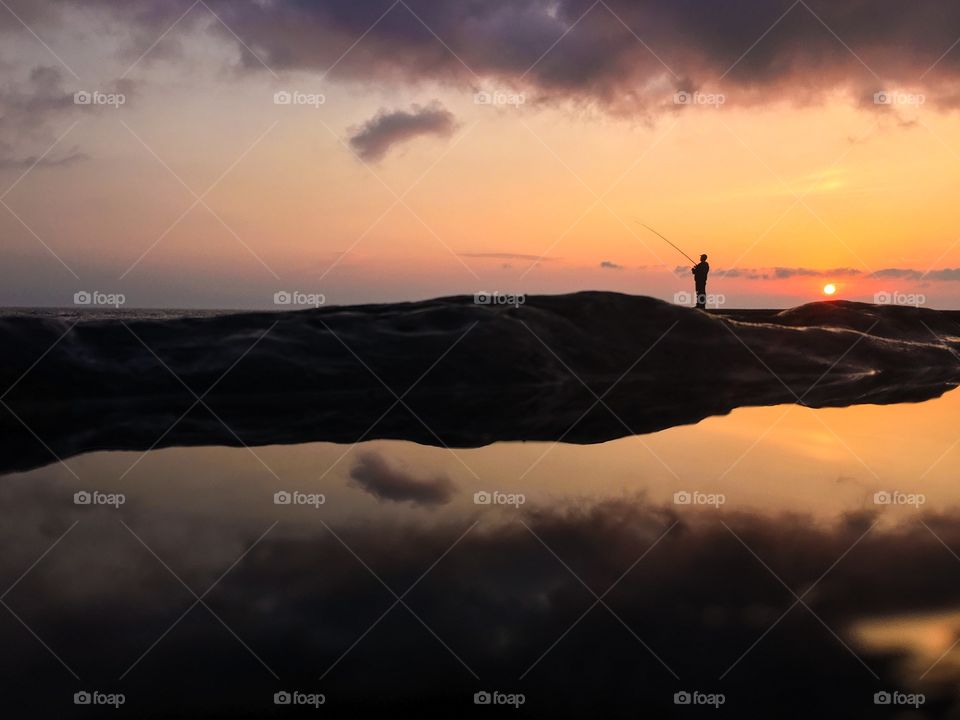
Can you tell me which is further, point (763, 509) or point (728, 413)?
point (728, 413)

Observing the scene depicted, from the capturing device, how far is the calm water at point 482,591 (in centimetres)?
241

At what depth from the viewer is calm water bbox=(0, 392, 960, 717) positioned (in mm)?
2410

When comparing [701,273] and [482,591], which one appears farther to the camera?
[701,273]

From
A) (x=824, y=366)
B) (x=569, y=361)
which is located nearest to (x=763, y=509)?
(x=569, y=361)

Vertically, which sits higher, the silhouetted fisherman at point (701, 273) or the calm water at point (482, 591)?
the silhouetted fisherman at point (701, 273)

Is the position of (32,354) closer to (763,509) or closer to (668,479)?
(668,479)

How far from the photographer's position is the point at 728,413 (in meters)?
8.83

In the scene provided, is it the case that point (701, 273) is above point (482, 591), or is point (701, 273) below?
above

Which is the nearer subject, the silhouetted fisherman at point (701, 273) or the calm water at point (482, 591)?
the calm water at point (482, 591)

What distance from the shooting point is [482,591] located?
314 cm

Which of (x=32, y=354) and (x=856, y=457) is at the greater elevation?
(x=32, y=354)

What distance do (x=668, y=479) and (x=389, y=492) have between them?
207 cm

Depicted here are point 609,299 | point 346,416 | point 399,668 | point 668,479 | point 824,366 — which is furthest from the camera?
point 824,366

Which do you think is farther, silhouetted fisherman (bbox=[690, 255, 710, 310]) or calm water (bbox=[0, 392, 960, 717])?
silhouetted fisherman (bbox=[690, 255, 710, 310])
